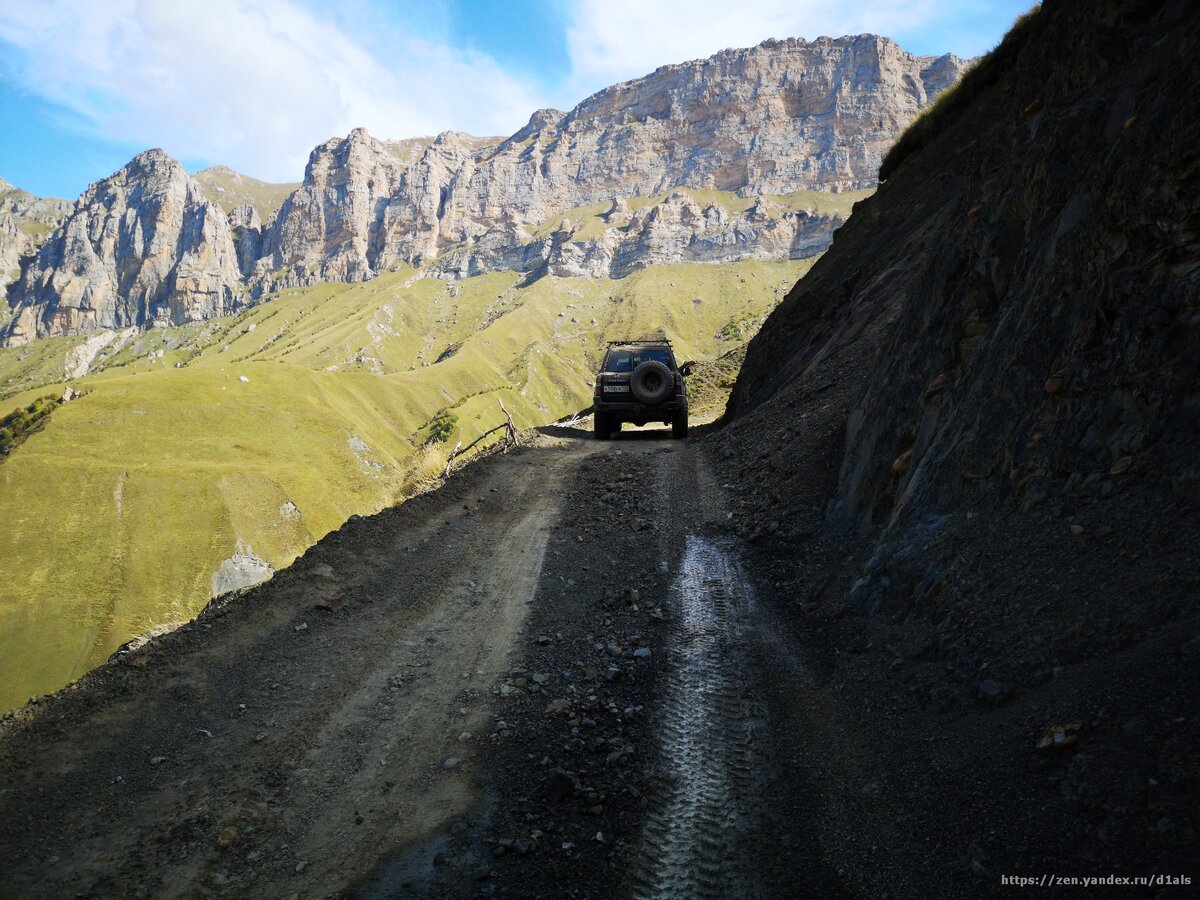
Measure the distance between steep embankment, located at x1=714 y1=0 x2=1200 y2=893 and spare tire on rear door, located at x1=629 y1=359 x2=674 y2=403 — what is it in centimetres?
1015

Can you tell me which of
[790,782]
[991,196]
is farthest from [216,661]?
[991,196]

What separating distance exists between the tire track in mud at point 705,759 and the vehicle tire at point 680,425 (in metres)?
12.2

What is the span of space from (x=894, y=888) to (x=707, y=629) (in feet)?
13.1

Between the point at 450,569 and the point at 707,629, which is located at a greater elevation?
the point at 450,569

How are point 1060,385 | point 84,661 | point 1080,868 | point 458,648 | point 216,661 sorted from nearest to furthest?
point 1080,868, point 1060,385, point 216,661, point 458,648, point 84,661

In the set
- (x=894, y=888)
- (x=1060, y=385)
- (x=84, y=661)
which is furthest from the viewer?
(x=84, y=661)

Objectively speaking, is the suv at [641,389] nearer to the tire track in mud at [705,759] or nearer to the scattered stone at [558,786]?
the tire track in mud at [705,759]

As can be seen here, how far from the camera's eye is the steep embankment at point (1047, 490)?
3785mm

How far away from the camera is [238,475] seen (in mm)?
87812

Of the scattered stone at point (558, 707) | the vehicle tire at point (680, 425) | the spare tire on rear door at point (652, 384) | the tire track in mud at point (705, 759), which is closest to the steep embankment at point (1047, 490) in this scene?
the tire track in mud at point (705, 759)

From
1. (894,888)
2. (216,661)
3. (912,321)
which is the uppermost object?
(912,321)

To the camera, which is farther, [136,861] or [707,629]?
[707,629]

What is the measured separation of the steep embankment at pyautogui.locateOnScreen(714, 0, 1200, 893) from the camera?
3.79m

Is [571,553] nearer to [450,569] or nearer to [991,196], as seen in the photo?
[450,569]
